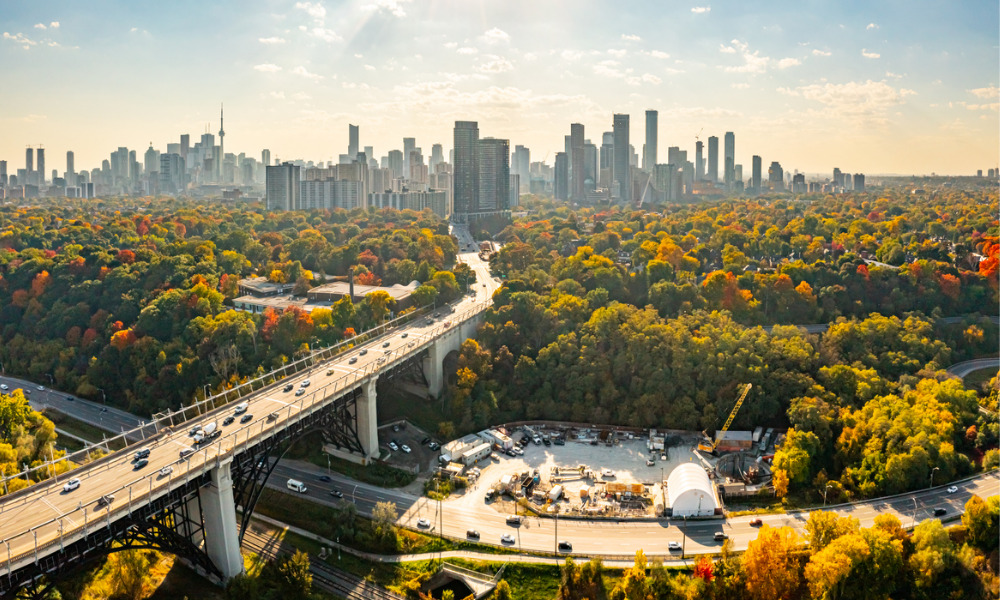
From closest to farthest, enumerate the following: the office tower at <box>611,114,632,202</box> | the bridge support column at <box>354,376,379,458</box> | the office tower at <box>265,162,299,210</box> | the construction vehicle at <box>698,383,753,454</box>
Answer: the bridge support column at <box>354,376,379,458</box> < the construction vehicle at <box>698,383,753,454</box> < the office tower at <box>265,162,299,210</box> < the office tower at <box>611,114,632,202</box>

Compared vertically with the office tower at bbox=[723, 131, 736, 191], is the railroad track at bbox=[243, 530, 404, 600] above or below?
below

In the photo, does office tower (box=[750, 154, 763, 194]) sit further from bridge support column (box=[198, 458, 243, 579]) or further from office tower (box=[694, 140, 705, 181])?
bridge support column (box=[198, 458, 243, 579])

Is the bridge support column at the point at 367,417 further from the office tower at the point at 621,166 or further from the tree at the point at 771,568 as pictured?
the office tower at the point at 621,166

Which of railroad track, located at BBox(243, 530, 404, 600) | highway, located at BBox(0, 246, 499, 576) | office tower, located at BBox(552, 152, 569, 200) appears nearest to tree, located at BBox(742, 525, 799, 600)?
railroad track, located at BBox(243, 530, 404, 600)

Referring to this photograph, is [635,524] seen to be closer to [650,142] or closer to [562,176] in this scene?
[562,176]

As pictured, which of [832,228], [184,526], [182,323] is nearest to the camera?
[184,526]

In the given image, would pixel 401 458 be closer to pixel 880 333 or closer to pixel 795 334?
pixel 795 334

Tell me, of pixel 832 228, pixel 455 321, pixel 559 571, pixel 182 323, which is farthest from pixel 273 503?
pixel 832 228
